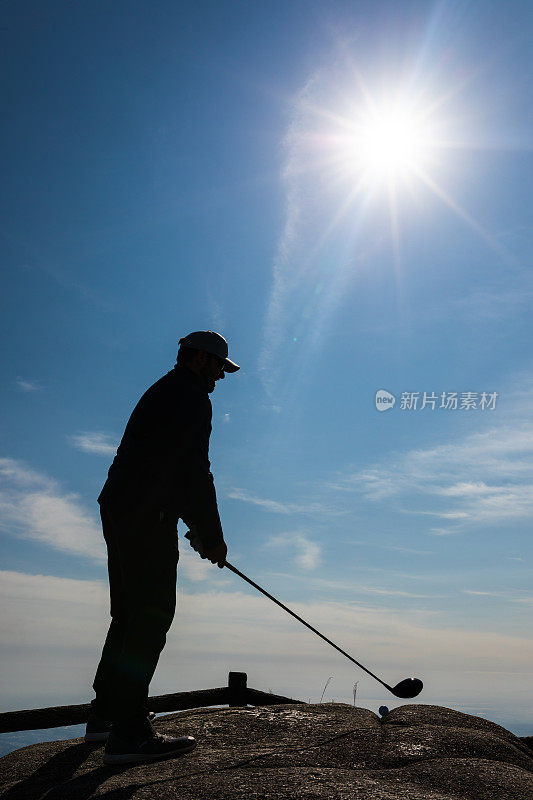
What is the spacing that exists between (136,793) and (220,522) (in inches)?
77.3

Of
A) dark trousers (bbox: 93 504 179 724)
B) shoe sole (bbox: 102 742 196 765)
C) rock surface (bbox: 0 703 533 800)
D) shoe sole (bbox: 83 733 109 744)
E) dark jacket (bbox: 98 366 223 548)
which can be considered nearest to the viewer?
rock surface (bbox: 0 703 533 800)

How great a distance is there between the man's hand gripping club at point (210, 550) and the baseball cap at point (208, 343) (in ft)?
4.78

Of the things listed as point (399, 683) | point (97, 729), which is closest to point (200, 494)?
point (97, 729)

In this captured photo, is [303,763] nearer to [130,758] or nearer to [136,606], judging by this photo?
[130,758]

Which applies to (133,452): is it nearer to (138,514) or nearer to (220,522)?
(138,514)

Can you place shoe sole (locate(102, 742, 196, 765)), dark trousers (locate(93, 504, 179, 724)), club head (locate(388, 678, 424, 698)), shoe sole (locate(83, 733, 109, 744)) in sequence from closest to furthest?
1. shoe sole (locate(102, 742, 196, 765))
2. dark trousers (locate(93, 504, 179, 724))
3. shoe sole (locate(83, 733, 109, 744))
4. club head (locate(388, 678, 424, 698))

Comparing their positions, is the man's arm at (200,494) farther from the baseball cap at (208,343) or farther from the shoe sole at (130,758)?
the shoe sole at (130,758)

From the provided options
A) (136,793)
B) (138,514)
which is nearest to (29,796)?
(136,793)

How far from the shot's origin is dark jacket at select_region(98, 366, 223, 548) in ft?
16.9

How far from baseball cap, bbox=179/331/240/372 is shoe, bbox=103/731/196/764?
117 inches

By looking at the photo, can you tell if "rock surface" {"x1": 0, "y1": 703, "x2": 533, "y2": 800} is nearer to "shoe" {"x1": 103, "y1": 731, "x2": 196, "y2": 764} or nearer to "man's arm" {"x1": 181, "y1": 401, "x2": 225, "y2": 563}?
"shoe" {"x1": 103, "y1": 731, "x2": 196, "y2": 764}

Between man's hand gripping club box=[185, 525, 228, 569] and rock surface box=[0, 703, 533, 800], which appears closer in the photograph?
rock surface box=[0, 703, 533, 800]

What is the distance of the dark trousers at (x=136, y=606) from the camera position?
4.91 metres

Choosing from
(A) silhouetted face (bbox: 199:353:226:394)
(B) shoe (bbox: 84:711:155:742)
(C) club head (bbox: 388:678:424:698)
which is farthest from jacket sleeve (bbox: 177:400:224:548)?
(C) club head (bbox: 388:678:424:698)
